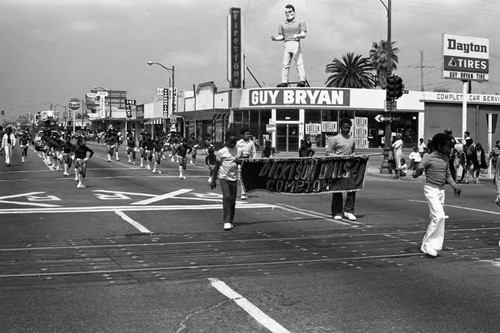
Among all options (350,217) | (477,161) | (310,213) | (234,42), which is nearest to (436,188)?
(350,217)

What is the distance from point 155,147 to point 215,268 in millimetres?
22102

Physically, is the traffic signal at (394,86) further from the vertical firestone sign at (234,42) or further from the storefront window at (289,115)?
the vertical firestone sign at (234,42)

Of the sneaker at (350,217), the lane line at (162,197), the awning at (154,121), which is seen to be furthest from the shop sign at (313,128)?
the sneaker at (350,217)

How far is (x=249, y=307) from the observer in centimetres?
595

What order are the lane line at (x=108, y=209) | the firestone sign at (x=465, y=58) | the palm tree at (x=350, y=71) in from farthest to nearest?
the palm tree at (x=350, y=71)
the firestone sign at (x=465, y=58)
the lane line at (x=108, y=209)

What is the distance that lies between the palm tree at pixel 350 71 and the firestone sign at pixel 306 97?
26.1 meters

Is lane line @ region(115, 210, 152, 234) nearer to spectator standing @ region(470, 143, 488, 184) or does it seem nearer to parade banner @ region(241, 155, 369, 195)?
parade banner @ region(241, 155, 369, 195)

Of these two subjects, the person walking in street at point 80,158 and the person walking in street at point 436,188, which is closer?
the person walking in street at point 436,188

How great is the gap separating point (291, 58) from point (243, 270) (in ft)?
143

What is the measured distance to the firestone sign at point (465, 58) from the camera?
112ft

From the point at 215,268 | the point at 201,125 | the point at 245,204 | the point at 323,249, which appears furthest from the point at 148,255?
the point at 201,125

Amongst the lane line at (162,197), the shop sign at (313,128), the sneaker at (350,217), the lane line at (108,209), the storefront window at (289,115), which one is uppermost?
the storefront window at (289,115)

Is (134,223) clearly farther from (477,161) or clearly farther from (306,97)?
(306,97)

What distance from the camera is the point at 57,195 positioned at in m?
17.3
